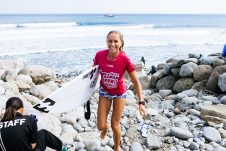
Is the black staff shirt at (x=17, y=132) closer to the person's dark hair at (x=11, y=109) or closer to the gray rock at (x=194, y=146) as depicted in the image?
the person's dark hair at (x=11, y=109)

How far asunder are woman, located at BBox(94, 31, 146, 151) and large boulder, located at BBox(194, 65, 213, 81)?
5.91 m

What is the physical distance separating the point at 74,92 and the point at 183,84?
5913 mm

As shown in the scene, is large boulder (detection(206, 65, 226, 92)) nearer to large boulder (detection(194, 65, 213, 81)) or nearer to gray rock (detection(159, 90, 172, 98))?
large boulder (detection(194, 65, 213, 81))

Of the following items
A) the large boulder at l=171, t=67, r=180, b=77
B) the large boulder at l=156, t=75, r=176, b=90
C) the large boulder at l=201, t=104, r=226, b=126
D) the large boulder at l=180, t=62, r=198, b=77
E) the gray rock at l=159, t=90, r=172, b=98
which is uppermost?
the large boulder at l=180, t=62, r=198, b=77

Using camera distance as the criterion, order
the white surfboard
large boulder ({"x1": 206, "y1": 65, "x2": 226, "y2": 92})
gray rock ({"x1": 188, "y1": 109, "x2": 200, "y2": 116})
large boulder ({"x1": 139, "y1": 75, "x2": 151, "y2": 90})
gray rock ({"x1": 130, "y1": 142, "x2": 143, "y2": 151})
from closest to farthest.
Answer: the white surfboard < gray rock ({"x1": 130, "y1": 142, "x2": 143, "y2": 151}) < gray rock ({"x1": 188, "y1": 109, "x2": 200, "y2": 116}) < large boulder ({"x1": 206, "y1": 65, "x2": 226, "y2": 92}) < large boulder ({"x1": 139, "y1": 75, "x2": 151, "y2": 90})

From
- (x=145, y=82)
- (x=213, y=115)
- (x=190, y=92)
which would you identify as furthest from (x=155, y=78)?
(x=213, y=115)

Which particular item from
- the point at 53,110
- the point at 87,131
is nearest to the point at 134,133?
the point at 87,131

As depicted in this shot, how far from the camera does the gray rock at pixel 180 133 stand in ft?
21.9

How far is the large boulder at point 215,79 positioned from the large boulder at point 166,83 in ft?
5.51

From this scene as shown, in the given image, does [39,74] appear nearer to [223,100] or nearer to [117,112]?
[223,100]

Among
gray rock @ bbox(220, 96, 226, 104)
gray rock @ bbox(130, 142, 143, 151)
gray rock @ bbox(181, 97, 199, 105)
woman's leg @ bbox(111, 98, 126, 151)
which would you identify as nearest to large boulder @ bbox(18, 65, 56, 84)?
gray rock @ bbox(181, 97, 199, 105)

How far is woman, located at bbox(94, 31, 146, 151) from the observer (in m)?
5.04

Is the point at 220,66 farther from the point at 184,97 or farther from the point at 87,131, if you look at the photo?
the point at 87,131

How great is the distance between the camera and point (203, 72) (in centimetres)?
1060
